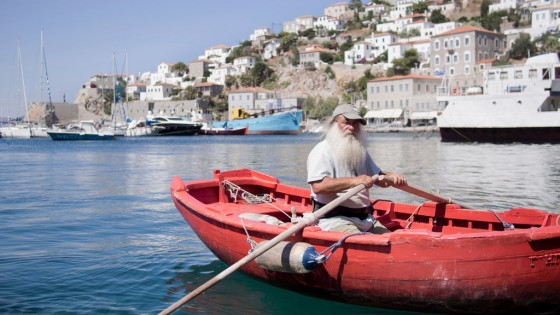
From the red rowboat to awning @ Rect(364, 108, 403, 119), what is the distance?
80.7 meters

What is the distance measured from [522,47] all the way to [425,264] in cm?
9184

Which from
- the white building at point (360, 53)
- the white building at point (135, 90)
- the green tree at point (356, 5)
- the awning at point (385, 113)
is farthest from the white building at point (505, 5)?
the white building at point (135, 90)

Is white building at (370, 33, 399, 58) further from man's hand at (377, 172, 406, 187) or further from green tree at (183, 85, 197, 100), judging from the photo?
man's hand at (377, 172, 406, 187)

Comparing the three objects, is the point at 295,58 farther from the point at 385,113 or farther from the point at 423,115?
the point at 423,115

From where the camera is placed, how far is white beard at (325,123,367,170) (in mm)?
6152

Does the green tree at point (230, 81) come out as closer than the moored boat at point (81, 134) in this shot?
No

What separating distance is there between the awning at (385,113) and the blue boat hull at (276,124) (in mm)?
11346

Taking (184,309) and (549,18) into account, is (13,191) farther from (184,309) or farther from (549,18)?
(549,18)

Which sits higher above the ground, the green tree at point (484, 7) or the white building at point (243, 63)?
the green tree at point (484, 7)

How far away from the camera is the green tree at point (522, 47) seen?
3447 inches

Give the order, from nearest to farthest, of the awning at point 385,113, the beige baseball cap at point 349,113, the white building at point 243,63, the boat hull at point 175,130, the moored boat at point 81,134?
the beige baseball cap at point 349,113 < the moored boat at point 81,134 < the boat hull at point 175,130 < the awning at point 385,113 < the white building at point 243,63

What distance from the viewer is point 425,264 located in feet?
18.1

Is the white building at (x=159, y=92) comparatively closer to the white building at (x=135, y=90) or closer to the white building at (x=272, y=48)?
the white building at (x=135, y=90)

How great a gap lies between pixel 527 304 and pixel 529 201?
9.87 metres
